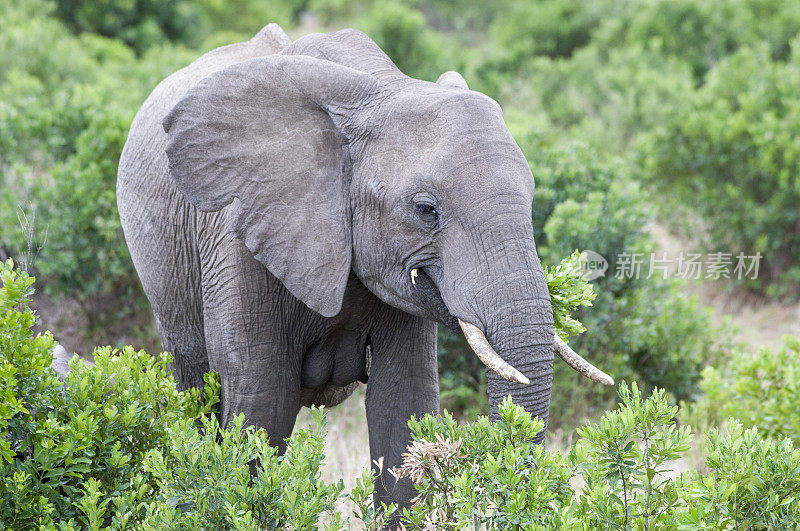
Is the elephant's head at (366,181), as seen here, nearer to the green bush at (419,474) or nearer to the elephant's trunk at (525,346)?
the elephant's trunk at (525,346)

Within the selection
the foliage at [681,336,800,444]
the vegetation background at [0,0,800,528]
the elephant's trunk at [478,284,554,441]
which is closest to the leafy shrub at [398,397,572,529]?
the elephant's trunk at [478,284,554,441]

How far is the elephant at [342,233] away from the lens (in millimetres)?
2924

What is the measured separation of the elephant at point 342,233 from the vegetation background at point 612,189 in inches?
27.4

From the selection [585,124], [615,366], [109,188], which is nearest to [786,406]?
[615,366]

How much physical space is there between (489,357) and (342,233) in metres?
0.75

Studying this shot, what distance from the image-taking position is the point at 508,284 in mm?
2869

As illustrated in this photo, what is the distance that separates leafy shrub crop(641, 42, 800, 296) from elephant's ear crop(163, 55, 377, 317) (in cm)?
649

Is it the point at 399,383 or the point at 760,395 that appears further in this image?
the point at 760,395

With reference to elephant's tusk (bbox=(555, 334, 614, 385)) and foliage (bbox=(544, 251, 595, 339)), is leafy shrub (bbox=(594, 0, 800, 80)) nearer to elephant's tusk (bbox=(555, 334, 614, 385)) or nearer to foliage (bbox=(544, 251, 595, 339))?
foliage (bbox=(544, 251, 595, 339))

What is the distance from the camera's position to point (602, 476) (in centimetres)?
278

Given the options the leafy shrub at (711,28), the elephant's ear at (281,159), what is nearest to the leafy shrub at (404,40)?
the leafy shrub at (711,28)

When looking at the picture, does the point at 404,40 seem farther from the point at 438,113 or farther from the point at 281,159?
the point at 438,113

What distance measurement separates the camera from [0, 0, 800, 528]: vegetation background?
6305mm

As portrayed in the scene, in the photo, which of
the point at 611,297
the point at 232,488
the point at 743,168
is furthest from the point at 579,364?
the point at 743,168
